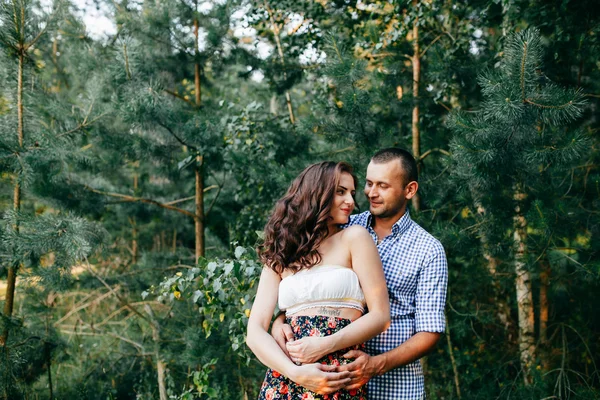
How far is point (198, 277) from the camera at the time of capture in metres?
3.14

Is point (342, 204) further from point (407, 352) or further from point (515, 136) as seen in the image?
point (515, 136)

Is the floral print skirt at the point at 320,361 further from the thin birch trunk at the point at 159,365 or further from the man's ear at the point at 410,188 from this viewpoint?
the thin birch trunk at the point at 159,365

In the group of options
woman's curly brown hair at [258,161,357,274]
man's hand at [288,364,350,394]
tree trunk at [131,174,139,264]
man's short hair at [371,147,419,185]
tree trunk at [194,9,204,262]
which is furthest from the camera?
tree trunk at [131,174,139,264]

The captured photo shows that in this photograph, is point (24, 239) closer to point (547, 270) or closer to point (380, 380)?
point (380, 380)

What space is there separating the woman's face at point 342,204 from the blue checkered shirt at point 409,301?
1.10 feet

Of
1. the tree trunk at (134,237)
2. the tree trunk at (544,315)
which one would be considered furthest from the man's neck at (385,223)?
the tree trunk at (134,237)

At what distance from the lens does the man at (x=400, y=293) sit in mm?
2119

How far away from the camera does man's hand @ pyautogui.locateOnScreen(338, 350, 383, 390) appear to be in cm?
199

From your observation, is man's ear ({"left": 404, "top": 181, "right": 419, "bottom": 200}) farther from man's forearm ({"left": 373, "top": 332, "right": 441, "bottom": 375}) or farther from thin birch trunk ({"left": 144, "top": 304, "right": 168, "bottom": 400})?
thin birch trunk ({"left": 144, "top": 304, "right": 168, "bottom": 400})

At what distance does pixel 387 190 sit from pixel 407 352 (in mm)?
761

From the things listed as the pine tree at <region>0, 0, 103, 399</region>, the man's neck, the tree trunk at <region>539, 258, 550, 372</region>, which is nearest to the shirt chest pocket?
the man's neck

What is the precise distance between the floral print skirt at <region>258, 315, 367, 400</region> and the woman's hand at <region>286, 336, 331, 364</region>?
53mm

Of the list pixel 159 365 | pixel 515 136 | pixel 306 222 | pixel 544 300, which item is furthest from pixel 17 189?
pixel 544 300

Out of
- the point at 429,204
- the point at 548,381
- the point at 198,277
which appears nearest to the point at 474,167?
the point at 429,204
